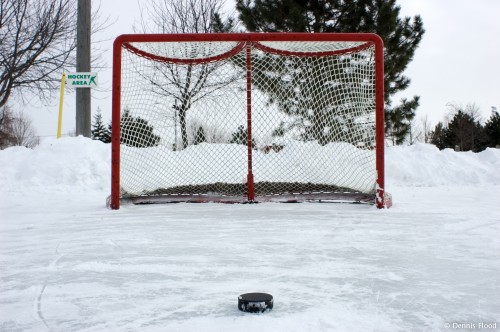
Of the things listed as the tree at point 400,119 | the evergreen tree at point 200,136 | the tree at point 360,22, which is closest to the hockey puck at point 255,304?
the evergreen tree at point 200,136

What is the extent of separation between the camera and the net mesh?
4.07m

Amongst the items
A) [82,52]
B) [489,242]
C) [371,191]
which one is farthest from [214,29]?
[489,242]

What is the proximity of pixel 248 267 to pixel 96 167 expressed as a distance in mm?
4427

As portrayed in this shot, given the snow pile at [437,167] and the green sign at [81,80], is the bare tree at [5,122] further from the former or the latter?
the snow pile at [437,167]

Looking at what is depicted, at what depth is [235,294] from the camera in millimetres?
1351

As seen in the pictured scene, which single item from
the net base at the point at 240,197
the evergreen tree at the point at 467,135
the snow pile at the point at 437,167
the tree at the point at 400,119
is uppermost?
the evergreen tree at the point at 467,135

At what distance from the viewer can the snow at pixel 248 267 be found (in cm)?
116

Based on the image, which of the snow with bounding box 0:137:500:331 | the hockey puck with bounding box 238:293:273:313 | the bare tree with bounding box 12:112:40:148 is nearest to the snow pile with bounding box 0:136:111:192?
the snow with bounding box 0:137:500:331

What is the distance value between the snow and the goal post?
0.67 m

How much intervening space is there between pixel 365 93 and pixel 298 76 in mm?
925

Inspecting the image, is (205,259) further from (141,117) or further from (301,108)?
(301,108)

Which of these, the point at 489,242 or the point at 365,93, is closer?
the point at 489,242

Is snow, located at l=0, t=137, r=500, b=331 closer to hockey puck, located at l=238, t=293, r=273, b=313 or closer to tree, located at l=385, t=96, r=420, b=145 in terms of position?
hockey puck, located at l=238, t=293, r=273, b=313

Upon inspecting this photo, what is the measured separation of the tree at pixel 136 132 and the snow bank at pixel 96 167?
133 cm
